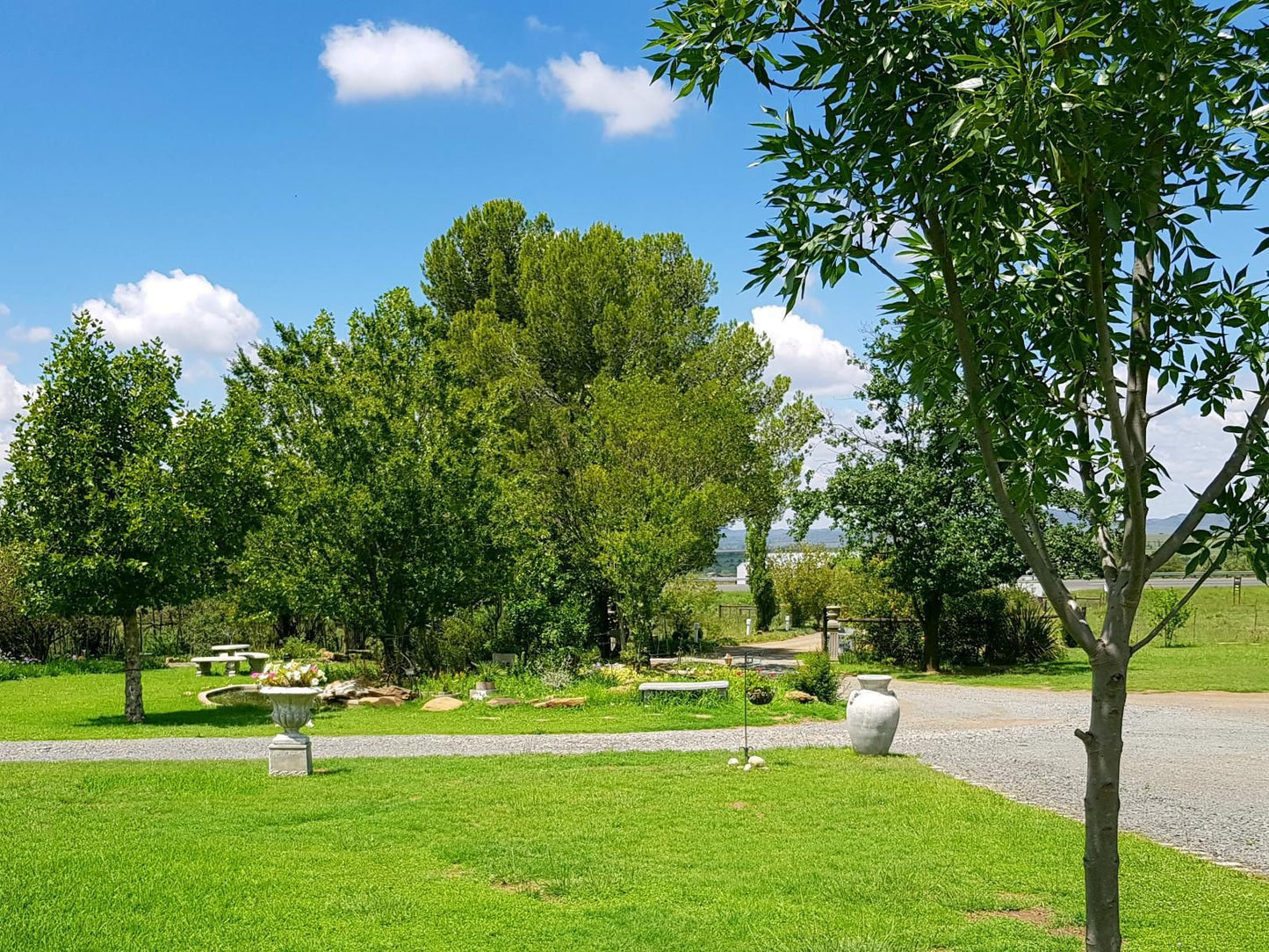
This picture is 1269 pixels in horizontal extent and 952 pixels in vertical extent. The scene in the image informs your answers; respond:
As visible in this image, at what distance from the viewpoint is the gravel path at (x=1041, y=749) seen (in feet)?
29.2

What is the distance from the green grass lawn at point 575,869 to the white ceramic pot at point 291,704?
0.72 metres

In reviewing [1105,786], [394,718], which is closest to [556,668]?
[394,718]

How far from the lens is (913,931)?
18.3 feet

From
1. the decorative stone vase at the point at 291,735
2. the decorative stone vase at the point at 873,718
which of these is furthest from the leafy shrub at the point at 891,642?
the decorative stone vase at the point at 291,735

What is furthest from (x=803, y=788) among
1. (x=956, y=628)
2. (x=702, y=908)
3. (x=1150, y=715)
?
(x=956, y=628)

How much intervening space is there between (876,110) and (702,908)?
479cm

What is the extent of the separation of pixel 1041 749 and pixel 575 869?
802cm

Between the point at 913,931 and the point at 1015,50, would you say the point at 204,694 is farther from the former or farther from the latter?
the point at 1015,50

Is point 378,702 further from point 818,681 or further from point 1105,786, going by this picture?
point 1105,786

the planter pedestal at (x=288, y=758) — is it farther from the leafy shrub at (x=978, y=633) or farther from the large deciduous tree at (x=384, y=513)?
the leafy shrub at (x=978, y=633)

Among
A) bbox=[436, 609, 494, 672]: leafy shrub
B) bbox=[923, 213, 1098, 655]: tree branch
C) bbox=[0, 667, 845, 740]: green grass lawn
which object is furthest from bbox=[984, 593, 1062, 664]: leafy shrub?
bbox=[923, 213, 1098, 655]: tree branch

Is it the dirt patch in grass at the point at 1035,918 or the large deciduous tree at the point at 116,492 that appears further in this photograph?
the large deciduous tree at the point at 116,492

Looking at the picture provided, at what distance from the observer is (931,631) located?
24.1 metres

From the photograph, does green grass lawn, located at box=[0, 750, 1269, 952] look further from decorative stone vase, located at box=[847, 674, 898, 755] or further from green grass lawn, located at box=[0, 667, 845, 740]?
green grass lawn, located at box=[0, 667, 845, 740]
